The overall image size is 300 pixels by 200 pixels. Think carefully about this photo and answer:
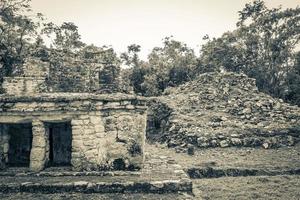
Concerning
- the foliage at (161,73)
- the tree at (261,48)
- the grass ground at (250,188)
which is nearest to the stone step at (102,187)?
the grass ground at (250,188)

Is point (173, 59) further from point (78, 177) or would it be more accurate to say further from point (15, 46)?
point (78, 177)

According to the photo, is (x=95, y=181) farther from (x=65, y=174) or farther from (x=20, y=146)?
(x=20, y=146)

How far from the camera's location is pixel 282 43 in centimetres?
2384

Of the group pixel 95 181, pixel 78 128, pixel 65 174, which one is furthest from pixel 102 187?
pixel 78 128

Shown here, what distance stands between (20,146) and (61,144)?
3.20 ft

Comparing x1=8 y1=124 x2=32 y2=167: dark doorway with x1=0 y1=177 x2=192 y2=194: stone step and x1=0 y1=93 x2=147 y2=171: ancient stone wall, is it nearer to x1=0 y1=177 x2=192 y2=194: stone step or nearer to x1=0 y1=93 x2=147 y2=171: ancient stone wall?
x1=0 y1=93 x2=147 y2=171: ancient stone wall

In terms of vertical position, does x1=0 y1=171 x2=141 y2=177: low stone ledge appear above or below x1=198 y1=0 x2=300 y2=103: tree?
below

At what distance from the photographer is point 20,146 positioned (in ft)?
24.0

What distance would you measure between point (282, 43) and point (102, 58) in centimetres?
1797

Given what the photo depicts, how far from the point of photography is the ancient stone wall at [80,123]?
6.37 m

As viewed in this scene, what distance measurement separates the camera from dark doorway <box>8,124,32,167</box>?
7238 mm

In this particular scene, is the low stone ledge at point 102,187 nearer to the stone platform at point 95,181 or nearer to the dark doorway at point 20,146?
the stone platform at point 95,181

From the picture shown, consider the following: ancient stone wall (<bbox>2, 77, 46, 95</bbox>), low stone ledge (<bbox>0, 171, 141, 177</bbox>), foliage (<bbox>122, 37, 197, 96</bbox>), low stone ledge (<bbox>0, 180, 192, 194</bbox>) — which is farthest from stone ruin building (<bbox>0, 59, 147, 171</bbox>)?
foliage (<bbox>122, 37, 197, 96</bbox>)

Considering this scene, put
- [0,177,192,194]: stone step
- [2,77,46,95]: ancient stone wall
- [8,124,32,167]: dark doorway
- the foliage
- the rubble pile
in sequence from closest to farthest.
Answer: [0,177,192,194]: stone step, [8,124,32,167]: dark doorway, [2,77,46,95]: ancient stone wall, the rubble pile, the foliage
